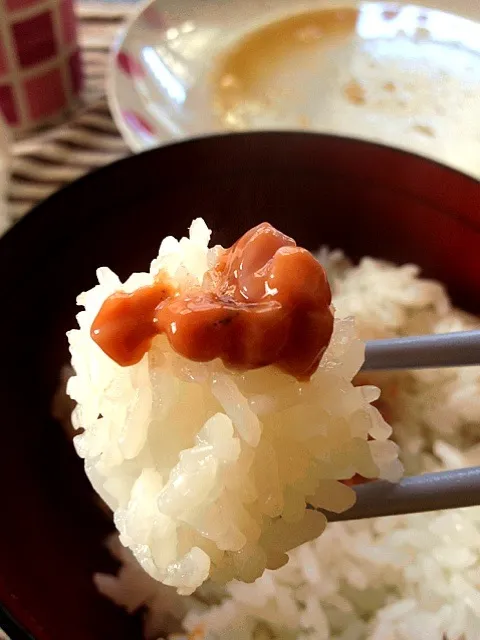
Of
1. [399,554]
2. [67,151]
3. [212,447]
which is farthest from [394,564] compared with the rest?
[67,151]

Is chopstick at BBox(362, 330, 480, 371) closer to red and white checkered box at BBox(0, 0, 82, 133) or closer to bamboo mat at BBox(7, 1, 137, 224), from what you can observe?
bamboo mat at BBox(7, 1, 137, 224)

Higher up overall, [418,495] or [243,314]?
[243,314]

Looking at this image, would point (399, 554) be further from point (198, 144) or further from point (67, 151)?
point (67, 151)

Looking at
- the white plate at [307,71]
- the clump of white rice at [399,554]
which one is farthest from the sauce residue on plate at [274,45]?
the clump of white rice at [399,554]

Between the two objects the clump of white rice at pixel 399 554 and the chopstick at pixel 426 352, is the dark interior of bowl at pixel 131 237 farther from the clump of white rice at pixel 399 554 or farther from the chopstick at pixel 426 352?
the chopstick at pixel 426 352

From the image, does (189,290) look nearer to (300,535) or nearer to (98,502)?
(300,535)
